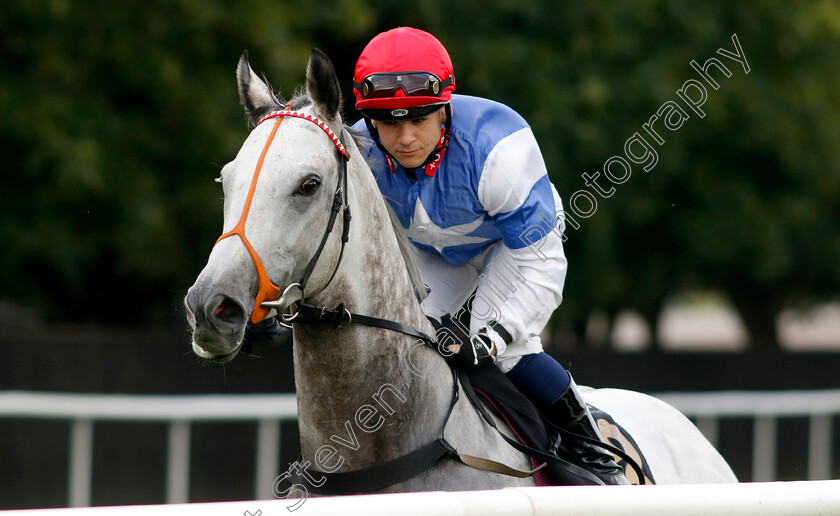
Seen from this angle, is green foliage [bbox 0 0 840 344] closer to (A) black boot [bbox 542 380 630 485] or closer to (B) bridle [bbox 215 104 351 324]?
(A) black boot [bbox 542 380 630 485]

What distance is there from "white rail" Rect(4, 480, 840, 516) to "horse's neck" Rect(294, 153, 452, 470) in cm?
77

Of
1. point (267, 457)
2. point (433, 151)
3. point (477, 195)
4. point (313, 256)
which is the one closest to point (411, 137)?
point (433, 151)

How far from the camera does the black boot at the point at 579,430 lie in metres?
3.30

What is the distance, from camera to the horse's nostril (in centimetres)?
238

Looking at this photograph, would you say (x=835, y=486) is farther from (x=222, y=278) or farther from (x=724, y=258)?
(x=724, y=258)

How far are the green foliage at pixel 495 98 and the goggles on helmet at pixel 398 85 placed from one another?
12.4 feet

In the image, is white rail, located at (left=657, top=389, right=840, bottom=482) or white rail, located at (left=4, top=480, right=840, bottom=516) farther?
white rail, located at (left=657, top=389, right=840, bottom=482)

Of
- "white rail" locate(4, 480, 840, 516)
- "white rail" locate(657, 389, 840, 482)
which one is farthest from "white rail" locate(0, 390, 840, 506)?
"white rail" locate(4, 480, 840, 516)

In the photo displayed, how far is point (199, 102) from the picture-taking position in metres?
8.77

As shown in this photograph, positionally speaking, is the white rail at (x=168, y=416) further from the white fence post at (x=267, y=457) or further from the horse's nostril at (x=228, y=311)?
the horse's nostril at (x=228, y=311)

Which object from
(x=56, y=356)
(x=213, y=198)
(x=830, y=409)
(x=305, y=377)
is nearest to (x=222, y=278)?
(x=305, y=377)

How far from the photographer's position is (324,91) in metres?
2.81

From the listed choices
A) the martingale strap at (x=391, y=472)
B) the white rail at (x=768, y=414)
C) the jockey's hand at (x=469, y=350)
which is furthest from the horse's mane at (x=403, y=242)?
the white rail at (x=768, y=414)

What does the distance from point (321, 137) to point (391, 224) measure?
378 millimetres
